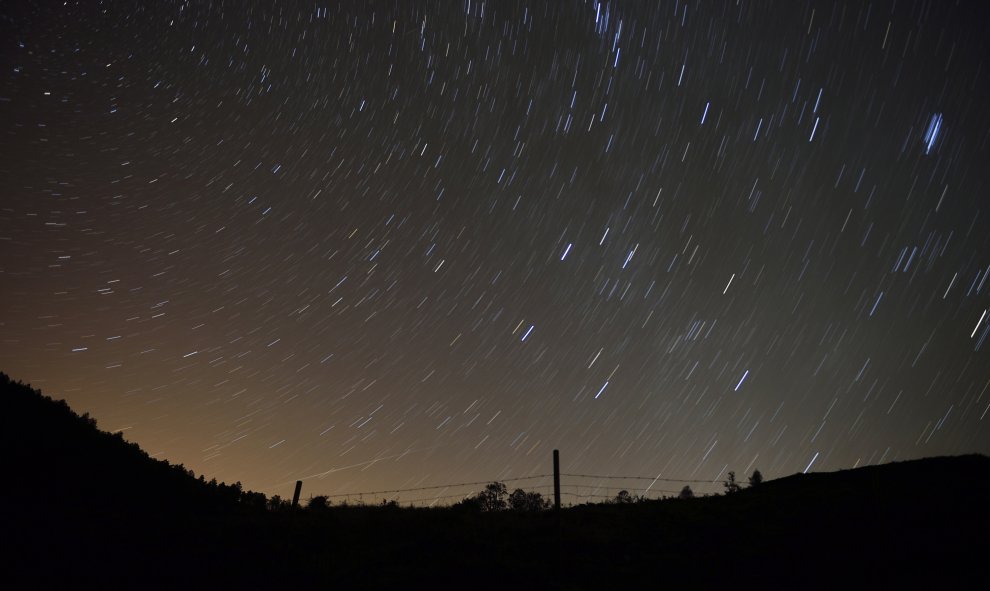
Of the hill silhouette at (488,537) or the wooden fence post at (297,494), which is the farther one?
the wooden fence post at (297,494)

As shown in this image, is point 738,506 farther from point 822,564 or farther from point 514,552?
point 514,552

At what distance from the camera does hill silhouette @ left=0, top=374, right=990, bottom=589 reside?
12188 mm

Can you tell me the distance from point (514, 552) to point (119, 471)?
1663 centimetres

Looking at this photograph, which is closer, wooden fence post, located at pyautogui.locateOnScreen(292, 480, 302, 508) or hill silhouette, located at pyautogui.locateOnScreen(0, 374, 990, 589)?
hill silhouette, located at pyautogui.locateOnScreen(0, 374, 990, 589)

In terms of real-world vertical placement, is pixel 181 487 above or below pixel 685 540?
above

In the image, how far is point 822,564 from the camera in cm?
1245

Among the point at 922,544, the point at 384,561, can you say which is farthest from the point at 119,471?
the point at 922,544

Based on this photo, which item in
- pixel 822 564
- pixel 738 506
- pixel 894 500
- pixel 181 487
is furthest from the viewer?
pixel 181 487

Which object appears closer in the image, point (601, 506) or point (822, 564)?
point (822, 564)

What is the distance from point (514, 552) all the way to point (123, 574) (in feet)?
28.8

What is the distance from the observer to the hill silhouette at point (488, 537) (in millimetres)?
12188

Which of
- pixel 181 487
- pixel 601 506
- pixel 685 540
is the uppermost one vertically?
pixel 181 487

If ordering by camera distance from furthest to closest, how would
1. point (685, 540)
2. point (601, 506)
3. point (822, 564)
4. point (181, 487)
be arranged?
point (181, 487) < point (601, 506) < point (685, 540) < point (822, 564)

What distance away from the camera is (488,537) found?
50.5ft
